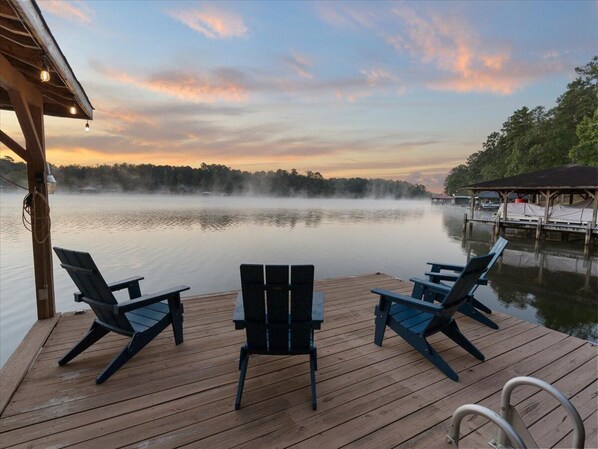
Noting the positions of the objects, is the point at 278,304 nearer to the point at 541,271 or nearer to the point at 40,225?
the point at 40,225

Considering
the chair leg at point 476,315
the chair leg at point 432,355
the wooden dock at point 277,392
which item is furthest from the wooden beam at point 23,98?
the chair leg at point 476,315

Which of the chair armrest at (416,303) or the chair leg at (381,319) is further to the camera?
the chair leg at (381,319)

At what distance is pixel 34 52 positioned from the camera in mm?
2424

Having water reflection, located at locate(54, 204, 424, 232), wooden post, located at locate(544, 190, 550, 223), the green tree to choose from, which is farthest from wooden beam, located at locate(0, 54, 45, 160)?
the green tree

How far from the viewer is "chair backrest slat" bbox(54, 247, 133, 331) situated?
218cm

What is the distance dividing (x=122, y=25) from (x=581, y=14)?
48.8ft

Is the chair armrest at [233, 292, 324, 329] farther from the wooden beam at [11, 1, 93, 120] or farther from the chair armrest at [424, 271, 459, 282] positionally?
the wooden beam at [11, 1, 93, 120]

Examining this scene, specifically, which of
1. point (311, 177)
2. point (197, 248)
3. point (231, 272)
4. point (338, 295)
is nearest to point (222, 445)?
point (338, 295)

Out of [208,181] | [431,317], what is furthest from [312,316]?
[208,181]

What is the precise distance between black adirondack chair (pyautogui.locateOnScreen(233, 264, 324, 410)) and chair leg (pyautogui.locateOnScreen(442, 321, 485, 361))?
1411 mm

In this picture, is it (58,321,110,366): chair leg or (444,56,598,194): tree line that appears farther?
(444,56,598,194): tree line

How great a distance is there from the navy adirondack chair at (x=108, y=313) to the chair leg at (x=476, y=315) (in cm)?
322

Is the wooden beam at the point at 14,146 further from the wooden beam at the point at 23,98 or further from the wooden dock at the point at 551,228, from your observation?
the wooden dock at the point at 551,228

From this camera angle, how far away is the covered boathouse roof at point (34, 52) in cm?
182
